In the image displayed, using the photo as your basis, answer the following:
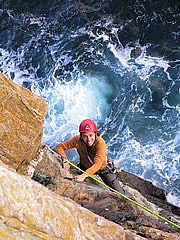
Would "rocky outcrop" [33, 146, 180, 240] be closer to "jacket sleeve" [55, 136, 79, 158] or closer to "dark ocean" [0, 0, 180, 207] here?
"jacket sleeve" [55, 136, 79, 158]

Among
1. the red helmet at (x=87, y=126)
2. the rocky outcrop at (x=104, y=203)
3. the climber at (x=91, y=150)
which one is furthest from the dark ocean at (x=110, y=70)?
the red helmet at (x=87, y=126)

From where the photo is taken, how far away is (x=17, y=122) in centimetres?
435

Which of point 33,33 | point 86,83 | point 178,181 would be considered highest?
point 33,33

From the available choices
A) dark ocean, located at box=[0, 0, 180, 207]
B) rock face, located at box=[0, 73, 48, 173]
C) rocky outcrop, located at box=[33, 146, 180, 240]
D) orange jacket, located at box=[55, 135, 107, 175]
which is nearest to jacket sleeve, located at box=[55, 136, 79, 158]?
orange jacket, located at box=[55, 135, 107, 175]

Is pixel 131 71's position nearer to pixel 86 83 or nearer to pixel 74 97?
pixel 86 83

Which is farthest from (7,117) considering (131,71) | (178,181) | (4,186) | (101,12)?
(101,12)

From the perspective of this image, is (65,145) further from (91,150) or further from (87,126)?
(87,126)

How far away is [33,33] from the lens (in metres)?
18.6

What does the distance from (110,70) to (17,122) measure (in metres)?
12.9

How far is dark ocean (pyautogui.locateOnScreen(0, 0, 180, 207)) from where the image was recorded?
43.1ft

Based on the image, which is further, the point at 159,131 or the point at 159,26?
the point at 159,26

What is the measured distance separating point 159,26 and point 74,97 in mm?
9052

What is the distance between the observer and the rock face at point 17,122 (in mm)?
4188

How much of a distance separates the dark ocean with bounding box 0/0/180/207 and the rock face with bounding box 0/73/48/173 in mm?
8690
